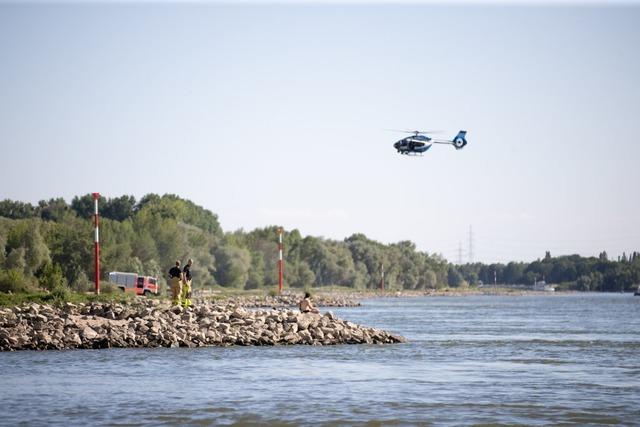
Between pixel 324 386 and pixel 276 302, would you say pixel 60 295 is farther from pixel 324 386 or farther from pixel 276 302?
pixel 276 302

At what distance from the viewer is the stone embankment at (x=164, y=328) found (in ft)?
116

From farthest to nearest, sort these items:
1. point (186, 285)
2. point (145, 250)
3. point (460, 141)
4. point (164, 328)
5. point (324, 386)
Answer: point (145, 250) → point (460, 141) → point (186, 285) → point (164, 328) → point (324, 386)

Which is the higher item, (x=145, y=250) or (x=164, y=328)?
(x=145, y=250)

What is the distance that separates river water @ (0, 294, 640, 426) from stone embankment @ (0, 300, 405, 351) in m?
1.33

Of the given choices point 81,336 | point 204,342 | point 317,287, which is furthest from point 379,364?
point 317,287

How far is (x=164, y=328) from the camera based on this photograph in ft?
121

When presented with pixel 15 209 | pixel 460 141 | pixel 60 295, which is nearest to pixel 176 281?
pixel 60 295

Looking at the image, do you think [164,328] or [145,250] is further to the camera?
[145,250]

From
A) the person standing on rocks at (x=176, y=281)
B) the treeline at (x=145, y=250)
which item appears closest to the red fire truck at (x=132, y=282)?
the treeline at (x=145, y=250)

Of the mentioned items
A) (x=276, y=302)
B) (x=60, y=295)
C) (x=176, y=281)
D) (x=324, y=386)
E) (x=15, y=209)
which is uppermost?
(x=15, y=209)

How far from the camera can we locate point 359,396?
79.8 feet

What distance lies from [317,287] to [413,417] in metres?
161

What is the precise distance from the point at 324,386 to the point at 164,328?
12.3 metres

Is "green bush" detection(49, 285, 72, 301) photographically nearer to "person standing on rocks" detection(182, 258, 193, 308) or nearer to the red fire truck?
"person standing on rocks" detection(182, 258, 193, 308)
